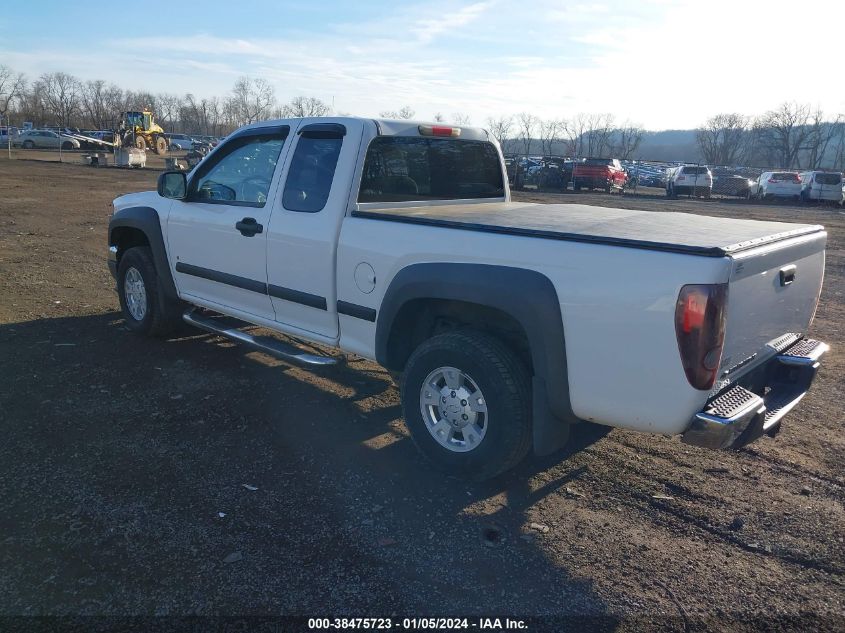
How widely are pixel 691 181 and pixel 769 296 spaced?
3255cm

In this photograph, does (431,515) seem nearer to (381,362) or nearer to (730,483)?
(381,362)

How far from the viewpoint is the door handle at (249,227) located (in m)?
4.92

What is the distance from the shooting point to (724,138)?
86.9m

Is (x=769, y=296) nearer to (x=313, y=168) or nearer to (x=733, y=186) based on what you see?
(x=313, y=168)

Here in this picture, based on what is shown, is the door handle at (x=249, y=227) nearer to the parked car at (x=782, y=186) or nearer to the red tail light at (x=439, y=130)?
the red tail light at (x=439, y=130)

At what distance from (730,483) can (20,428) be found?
14.6 feet

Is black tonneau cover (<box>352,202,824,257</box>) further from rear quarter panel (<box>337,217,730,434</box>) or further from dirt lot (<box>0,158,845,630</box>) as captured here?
dirt lot (<box>0,158,845,630</box>)

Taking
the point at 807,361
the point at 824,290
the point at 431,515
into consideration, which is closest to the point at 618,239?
the point at 807,361

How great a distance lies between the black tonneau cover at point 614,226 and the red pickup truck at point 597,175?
30.9 m

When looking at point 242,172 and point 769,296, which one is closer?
point 769,296

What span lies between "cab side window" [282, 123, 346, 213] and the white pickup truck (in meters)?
0.01

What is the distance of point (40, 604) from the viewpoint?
280 cm

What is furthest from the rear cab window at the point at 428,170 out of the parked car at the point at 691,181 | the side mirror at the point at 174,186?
the parked car at the point at 691,181

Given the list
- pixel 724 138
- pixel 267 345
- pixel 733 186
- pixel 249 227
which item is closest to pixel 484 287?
pixel 267 345
